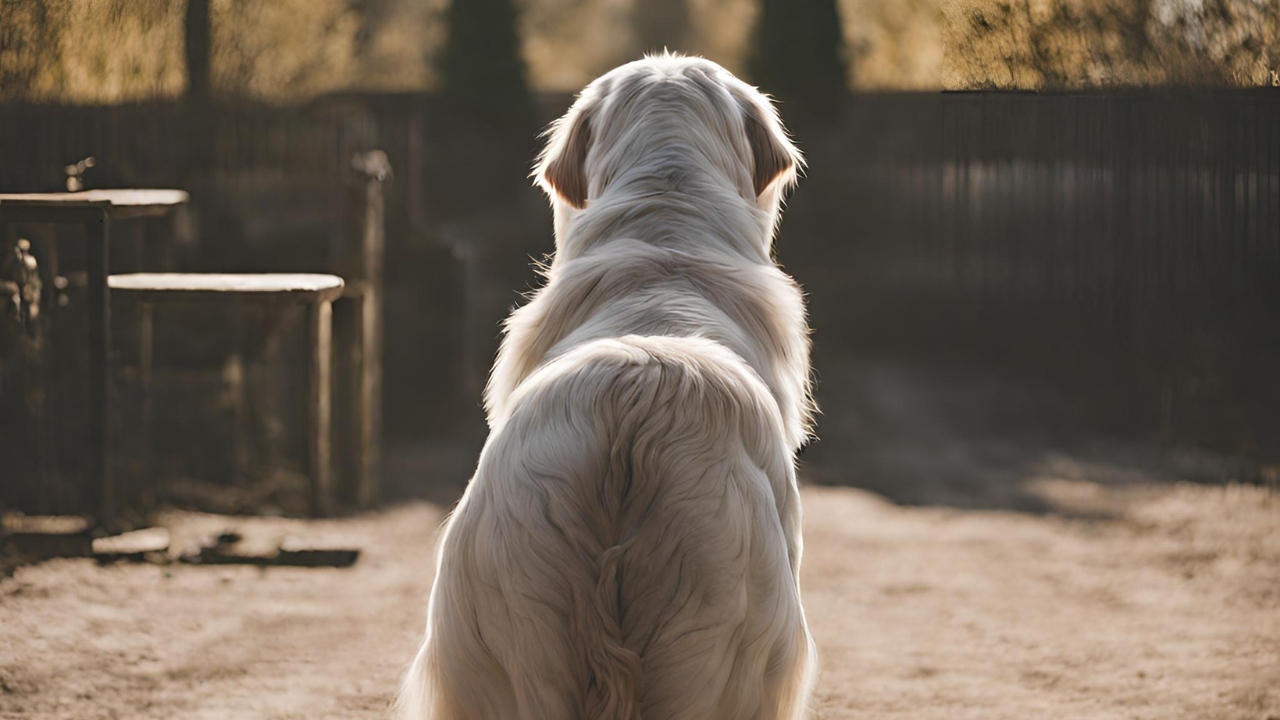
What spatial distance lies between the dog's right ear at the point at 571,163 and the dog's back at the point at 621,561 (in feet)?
4.35

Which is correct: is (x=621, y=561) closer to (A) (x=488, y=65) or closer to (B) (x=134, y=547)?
(B) (x=134, y=547)

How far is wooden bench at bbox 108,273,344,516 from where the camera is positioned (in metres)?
5.49

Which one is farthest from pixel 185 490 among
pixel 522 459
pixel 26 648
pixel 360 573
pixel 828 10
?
pixel 828 10

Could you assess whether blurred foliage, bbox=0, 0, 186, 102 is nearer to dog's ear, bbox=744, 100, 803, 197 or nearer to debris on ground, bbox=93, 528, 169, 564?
debris on ground, bbox=93, 528, 169, 564

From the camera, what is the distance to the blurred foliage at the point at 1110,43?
4.27 metres

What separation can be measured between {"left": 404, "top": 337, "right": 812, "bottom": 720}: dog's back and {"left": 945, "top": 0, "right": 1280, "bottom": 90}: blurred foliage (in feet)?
8.52

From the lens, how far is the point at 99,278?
5.46 metres

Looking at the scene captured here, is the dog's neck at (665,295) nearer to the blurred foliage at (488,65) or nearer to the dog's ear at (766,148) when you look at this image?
the dog's ear at (766,148)

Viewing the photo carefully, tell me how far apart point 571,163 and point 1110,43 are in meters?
2.47

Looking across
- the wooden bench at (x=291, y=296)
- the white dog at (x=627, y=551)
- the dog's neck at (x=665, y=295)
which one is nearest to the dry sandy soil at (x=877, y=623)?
the wooden bench at (x=291, y=296)

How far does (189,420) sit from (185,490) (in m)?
0.54

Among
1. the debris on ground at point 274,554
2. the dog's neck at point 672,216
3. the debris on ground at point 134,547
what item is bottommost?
the debris on ground at point 274,554

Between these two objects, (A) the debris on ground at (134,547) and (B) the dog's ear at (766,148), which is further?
(A) the debris on ground at (134,547)

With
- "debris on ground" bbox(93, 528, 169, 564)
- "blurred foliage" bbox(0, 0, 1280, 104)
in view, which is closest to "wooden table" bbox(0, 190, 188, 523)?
"debris on ground" bbox(93, 528, 169, 564)
